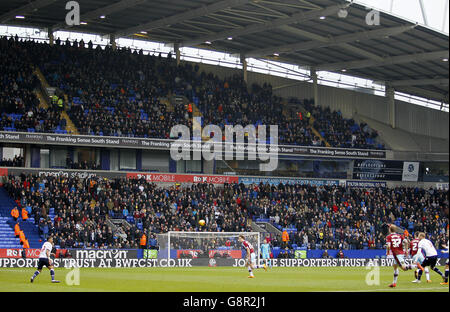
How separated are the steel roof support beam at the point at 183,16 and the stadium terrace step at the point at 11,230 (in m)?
16.7

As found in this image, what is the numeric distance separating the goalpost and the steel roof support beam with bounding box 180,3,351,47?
1518 cm

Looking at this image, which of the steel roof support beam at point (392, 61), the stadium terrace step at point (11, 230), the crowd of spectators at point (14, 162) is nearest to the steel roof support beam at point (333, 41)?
the steel roof support beam at point (392, 61)

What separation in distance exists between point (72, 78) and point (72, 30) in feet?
20.4

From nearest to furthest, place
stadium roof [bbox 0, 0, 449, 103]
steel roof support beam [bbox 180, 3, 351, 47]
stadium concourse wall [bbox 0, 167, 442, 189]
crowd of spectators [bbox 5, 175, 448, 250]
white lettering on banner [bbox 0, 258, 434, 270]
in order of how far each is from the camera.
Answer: white lettering on banner [bbox 0, 258, 434, 270]
crowd of spectators [bbox 5, 175, 448, 250]
steel roof support beam [bbox 180, 3, 351, 47]
stadium concourse wall [bbox 0, 167, 442, 189]
stadium roof [bbox 0, 0, 449, 103]

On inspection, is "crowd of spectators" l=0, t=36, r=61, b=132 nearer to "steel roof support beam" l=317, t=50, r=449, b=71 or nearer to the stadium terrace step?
the stadium terrace step

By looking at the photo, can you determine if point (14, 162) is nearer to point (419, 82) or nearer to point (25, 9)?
point (25, 9)

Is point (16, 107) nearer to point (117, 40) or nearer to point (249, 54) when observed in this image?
point (117, 40)

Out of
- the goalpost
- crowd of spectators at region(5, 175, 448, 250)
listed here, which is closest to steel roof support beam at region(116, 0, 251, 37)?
crowd of spectators at region(5, 175, 448, 250)

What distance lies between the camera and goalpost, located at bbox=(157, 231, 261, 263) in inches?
1432

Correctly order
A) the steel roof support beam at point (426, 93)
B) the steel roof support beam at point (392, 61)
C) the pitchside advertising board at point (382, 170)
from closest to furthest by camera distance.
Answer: the steel roof support beam at point (392, 61) < the pitchside advertising board at point (382, 170) < the steel roof support beam at point (426, 93)

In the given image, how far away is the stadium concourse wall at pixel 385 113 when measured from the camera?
201ft

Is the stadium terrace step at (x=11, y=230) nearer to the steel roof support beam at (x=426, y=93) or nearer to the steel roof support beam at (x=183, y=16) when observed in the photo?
the steel roof support beam at (x=183, y=16)

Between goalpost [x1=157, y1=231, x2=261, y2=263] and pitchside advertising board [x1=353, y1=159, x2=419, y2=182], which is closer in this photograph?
goalpost [x1=157, y1=231, x2=261, y2=263]

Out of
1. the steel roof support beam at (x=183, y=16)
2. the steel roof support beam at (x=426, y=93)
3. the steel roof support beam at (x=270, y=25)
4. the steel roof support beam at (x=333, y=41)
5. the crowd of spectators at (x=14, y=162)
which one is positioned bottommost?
the crowd of spectators at (x=14, y=162)
